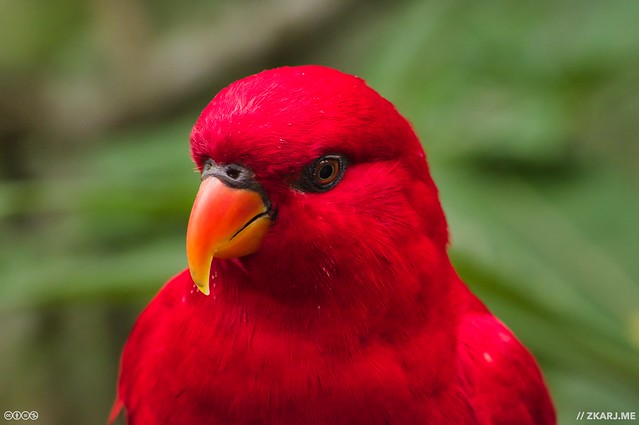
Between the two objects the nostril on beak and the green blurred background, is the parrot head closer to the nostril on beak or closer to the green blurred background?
the nostril on beak

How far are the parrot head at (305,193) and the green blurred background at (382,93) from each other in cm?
47

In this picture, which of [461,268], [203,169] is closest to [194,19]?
→ [461,268]

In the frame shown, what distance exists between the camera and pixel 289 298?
3.65 feet

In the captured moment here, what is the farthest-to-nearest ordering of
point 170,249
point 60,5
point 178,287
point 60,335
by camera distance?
point 60,5, point 60,335, point 170,249, point 178,287

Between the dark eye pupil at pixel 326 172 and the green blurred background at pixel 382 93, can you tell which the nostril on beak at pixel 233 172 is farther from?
the green blurred background at pixel 382 93

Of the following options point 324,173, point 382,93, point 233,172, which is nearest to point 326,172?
point 324,173

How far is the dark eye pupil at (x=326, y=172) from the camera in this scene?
1.08m

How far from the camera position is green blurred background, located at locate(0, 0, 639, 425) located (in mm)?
1652

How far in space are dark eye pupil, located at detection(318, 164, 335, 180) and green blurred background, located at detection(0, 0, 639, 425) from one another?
553mm

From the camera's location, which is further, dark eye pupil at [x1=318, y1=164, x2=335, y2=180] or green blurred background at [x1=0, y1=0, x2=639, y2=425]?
green blurred background at [x1=0, y1=0, x2=639, y2=425]

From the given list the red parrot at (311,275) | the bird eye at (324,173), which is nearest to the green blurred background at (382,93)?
the red parrot at (311,275)

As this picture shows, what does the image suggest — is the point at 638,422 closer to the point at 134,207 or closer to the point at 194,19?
the point at 134,207

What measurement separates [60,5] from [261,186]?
68.1 inches

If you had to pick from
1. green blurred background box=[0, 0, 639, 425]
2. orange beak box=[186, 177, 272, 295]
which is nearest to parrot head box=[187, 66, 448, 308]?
orange beak box=[186, 177, 272, 295]
